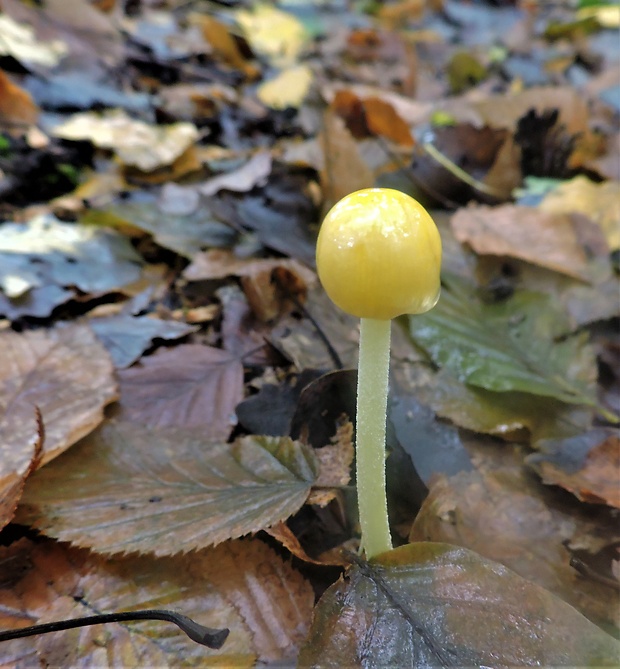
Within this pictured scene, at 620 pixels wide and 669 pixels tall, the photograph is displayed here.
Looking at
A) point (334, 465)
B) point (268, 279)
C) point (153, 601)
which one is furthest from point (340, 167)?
point (153, 601)

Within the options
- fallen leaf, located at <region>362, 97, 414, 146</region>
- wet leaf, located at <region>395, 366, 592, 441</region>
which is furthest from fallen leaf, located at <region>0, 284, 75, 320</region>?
fallen leaf, located at <region>362, 97, 414, 146</region>

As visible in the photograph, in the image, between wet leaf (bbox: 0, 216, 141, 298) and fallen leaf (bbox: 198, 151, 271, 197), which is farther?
fallen leaf (bbox: 198, 151, 271, 197)

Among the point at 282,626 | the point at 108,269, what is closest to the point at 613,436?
the point at 282,626

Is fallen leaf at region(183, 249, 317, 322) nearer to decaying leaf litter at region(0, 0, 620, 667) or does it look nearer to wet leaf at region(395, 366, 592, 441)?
decaying leaf litter at region(0, 0, 620, 667)

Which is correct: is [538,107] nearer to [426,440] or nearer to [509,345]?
[509,345]

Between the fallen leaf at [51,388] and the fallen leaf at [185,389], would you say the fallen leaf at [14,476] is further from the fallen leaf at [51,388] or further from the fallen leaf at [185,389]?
the fallen leaf at [185,389]

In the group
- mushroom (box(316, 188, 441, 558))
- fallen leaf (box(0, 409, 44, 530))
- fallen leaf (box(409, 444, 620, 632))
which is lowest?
fallen leaf (box(409, 444, 620, 632))

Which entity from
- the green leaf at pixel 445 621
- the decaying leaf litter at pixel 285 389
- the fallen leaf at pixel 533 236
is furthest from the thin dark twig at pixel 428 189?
the green leaf at pixel 445 621
